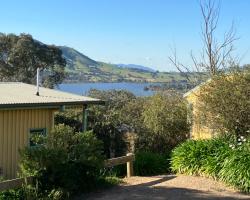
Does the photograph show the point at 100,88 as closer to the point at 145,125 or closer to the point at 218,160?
the point at 145,125

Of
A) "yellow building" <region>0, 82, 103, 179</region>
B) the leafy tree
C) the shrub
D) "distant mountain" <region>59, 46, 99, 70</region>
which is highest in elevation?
"distant mountain" <region>59, 46, 99, 70</region>

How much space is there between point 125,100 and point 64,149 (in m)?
17.2

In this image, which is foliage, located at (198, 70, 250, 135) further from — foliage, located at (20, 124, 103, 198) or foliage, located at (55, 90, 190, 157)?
foliage, located at (55, 90, 190, 157)

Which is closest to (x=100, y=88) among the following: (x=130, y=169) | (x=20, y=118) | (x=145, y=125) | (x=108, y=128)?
(x=145, y=125)

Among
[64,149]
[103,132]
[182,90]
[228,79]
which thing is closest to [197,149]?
[228,79]

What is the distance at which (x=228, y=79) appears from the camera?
55.7 feet

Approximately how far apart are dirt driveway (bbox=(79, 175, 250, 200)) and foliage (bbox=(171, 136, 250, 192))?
326mm

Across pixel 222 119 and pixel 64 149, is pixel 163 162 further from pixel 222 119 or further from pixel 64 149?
pixel 64 149

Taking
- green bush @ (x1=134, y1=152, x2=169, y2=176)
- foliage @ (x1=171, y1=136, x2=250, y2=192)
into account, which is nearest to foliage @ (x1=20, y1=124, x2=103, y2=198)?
foliage @ (x1=171, y1=136, x2=250, y2=192)

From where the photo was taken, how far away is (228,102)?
54.2 feet

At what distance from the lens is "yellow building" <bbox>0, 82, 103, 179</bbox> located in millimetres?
14742

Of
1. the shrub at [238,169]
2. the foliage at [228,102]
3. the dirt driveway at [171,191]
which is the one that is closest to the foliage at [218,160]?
the shrub at [238,169]

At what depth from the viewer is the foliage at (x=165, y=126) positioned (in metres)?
24.1

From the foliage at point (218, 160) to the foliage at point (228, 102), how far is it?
21.2 inches
